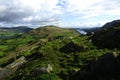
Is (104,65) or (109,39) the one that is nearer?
(104,65)

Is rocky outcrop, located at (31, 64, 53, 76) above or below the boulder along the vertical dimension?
below

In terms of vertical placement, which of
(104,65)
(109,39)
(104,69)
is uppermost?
(109,39)

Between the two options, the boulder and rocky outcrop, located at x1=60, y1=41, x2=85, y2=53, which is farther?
rocky outcrop, located at x1=60, y1=41, x2=85, y2=53

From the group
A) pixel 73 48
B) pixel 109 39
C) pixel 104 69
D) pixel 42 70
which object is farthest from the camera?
pixel 73 48

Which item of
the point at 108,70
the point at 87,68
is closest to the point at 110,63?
the point at 108,70

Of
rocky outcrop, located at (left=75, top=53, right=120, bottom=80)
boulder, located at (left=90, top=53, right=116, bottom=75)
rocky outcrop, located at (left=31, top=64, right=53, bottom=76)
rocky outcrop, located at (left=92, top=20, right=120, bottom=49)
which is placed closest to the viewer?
rocky outcrop, located at (left=75, top=53, right=120, bottom=80)

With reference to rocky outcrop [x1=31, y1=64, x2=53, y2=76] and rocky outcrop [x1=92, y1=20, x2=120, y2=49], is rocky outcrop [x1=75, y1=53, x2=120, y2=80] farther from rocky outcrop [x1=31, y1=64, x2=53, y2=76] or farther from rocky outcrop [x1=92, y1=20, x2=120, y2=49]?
rocky outcrop [x1=92, y1=20, x2=120, y2=49]

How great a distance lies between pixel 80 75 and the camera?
49.9 m

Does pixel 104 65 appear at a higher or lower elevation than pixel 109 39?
lower

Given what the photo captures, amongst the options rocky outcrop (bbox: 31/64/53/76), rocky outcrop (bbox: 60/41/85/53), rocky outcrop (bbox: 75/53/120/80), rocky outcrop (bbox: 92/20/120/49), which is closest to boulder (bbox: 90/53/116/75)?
rocky outcrop (bbox: 75/53/120/80)

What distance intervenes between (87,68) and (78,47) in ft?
102

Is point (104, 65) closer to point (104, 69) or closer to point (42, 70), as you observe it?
point (104, 69)

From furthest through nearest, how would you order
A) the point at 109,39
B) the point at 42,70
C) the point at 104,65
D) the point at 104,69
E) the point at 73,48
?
the point at 73,48, the point at 109,39, the point at 42,70, the point at 104,65, the point at 104,69

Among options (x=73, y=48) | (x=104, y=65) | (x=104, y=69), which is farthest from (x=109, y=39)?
(x=104, y=69)
